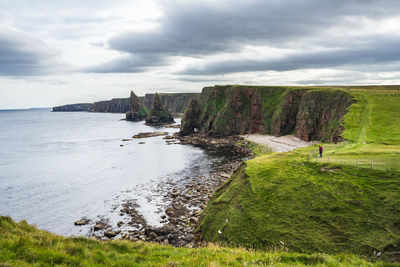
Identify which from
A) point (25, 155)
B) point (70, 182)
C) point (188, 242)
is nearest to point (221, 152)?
point (70, 182)

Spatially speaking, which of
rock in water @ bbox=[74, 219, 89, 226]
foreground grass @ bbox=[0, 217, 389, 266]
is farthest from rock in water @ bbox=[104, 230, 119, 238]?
foreground grass @ bbox=[0, 217, 389, 266]

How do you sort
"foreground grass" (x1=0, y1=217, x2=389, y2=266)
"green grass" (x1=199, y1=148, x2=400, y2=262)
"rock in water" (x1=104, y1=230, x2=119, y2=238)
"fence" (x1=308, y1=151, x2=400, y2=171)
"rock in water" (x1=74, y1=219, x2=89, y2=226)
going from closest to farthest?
"foreground grass" (x1=0, y1=217, x2=389, y2=266) < "green grass" (x1=199, y1=148, x2=400, y2=262) < "fence" (x1=308, y1=151, x2=400, y2=171) < "rock in water" (x1=104, y1=230, x2=119, y2=238) < "rock in water" (x1=74, y1=219, x2=89, y2=226)

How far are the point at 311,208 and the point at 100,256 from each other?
2041 centimetres

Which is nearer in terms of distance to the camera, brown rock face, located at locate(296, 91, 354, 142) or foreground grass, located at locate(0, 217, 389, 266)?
foreground grass, located at locate(0, 217, 389, 266)

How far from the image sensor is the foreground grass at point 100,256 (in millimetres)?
10250

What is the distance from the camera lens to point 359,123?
65.9 metres

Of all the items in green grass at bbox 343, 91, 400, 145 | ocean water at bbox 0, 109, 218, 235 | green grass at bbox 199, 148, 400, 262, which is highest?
green grass at bbox 343, 91, 400, 145

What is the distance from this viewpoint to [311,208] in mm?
23781

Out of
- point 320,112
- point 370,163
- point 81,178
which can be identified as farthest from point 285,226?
point 320,112

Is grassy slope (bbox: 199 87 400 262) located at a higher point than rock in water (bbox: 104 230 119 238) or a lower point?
higher

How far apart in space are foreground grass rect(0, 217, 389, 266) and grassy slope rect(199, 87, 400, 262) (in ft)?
18.4

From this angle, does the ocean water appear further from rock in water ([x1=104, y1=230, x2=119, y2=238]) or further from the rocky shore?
rock in water ([x1=104, y1=230, x2=119, y2=238])

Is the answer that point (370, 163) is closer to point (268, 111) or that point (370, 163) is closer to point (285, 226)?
point (285, 226)

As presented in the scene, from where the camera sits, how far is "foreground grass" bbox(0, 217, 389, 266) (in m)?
10.2
